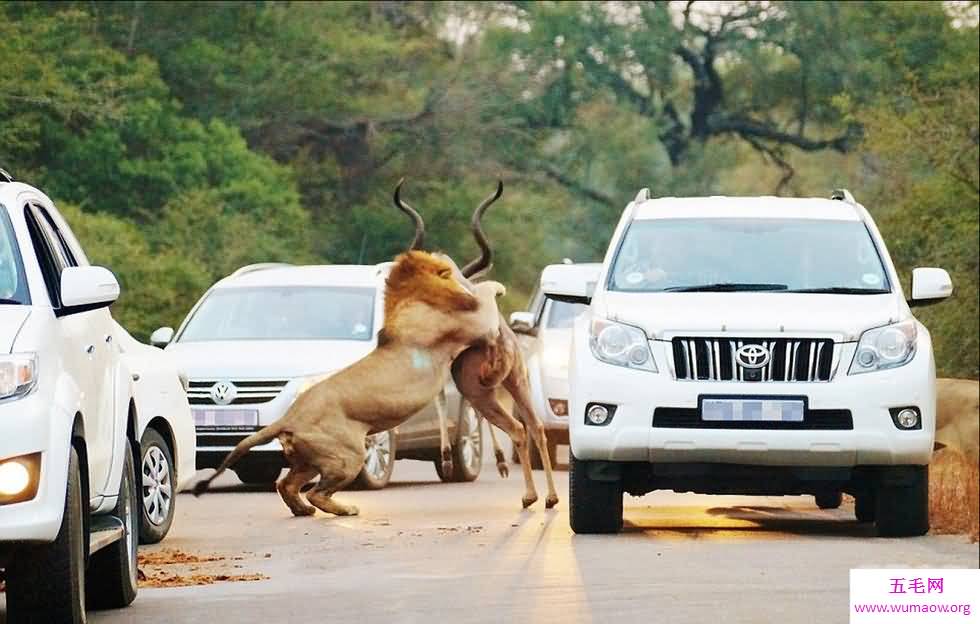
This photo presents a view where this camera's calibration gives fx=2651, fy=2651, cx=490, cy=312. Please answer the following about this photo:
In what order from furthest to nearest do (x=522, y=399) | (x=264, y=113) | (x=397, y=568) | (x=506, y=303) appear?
(x=506, y=303) < (x=264, y=113) < (x=522, y=399) < (x=397, y=568)

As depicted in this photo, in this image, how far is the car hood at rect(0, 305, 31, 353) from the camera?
30.8ft

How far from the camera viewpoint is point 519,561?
13000 mm

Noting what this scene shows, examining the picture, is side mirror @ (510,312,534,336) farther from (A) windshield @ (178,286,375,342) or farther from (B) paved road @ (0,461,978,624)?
(B) paved road @ (0,461,978,624)

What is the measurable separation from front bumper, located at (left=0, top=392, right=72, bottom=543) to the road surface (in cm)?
138

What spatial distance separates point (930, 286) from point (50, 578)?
6921mm

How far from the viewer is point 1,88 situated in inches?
1385

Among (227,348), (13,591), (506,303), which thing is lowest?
(506,303)

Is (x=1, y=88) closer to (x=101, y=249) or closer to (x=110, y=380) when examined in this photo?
(x=101, y=249)

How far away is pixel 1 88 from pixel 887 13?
26170mm

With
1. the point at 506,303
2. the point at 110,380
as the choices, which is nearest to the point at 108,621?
the point at 110,380

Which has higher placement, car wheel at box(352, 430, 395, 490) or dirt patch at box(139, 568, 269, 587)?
dirt patch at box(139, 568, 269, 587)

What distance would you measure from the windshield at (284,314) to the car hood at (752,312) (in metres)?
5.37

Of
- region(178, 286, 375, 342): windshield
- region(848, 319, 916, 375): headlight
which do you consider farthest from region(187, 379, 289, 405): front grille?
region(848, 319, 916, 375): headlight

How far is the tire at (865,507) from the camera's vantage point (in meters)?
15.8
